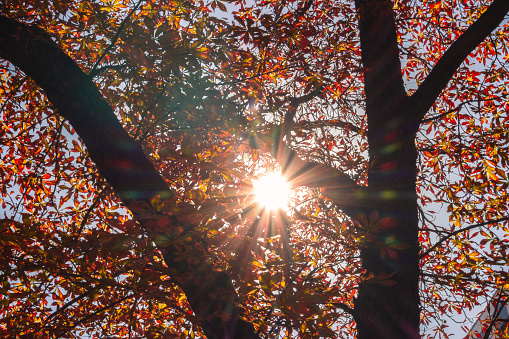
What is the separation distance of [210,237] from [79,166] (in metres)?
3.48

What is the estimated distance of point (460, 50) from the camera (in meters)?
3.52

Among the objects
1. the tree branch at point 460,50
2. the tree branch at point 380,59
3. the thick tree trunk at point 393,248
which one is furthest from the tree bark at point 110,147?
the tree branch at point 460,50

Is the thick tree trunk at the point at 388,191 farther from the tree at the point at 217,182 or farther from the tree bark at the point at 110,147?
the tree bark at the point at 110,147

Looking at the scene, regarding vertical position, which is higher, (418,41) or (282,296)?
(418,41)

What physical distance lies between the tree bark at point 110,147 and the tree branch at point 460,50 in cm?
302

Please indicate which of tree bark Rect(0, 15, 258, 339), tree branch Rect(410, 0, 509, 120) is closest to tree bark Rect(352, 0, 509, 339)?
tree branch Rect(410, 0, 509, 120)

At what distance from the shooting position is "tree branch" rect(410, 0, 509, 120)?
11.5 ft

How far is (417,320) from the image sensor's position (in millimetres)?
3203

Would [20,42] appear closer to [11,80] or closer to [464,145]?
[11,80]

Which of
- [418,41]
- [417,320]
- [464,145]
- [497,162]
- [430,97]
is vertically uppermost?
[418,41]

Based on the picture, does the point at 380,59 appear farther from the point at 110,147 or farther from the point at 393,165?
the point at 110,147

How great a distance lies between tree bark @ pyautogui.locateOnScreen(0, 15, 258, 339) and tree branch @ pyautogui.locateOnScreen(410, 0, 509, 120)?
302cm

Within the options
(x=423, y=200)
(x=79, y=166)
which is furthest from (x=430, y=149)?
(x=79, y=166)

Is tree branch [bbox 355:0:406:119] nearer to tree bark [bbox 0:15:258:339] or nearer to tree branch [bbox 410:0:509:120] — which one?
tree branch [bbox 410:0:509:120]
